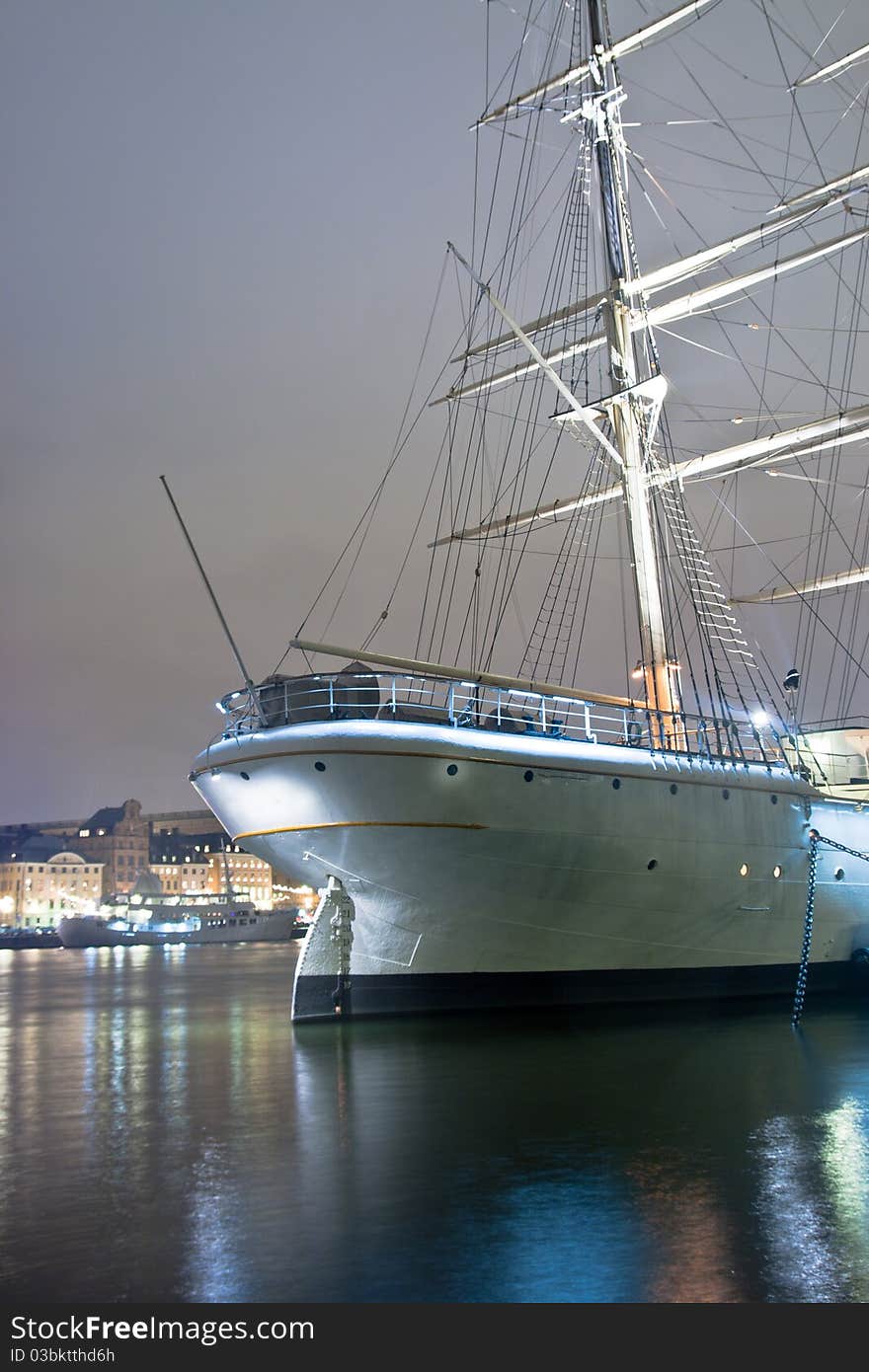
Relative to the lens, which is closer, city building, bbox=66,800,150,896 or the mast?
the mast

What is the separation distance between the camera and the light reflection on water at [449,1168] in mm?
6164

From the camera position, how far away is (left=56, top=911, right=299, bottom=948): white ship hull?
10231cm

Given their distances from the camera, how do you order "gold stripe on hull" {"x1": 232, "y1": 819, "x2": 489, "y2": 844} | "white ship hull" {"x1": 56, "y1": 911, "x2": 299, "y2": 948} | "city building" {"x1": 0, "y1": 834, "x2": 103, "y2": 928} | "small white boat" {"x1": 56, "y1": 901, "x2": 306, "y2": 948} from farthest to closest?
"city building" {"x1": 0, "y1": 834, "x2": 103, "y2": 928}
"small white boat" {"x1": 56, "y1": 901, "x2": 306, "y2": 948}
"white ship hull" {"x1": 56, "y1": 911, "x2": 299, "y2": 948}
"gold stripe on hull" {"x1": 232, "y1": 819, "x2": 489, "y2": 844}

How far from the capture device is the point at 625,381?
26.5 metres

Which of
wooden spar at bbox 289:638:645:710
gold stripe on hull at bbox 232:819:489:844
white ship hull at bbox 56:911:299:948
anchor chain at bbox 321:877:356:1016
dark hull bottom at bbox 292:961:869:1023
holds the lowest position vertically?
white ship hull at bbox 56:911:299:948

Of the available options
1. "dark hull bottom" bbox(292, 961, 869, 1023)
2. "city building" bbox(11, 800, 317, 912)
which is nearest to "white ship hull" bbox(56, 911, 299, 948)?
"city building" bbox(11, 800, 317, 912)

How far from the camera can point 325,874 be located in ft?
62.3

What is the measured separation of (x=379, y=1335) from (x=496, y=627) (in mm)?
21437

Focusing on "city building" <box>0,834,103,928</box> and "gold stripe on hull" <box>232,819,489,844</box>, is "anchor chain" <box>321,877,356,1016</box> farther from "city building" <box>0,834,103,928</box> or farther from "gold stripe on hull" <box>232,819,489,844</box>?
"city building" <box>0,834,103,928</box>

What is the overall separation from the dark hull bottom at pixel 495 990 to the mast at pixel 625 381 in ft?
20.6

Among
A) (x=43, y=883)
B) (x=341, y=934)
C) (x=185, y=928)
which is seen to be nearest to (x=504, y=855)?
(x=341, y=934)

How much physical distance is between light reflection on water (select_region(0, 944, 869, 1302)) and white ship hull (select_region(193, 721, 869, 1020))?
1395mm

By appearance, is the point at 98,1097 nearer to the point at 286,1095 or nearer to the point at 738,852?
the point at 286,1095

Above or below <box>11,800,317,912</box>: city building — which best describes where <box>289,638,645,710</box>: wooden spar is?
above
